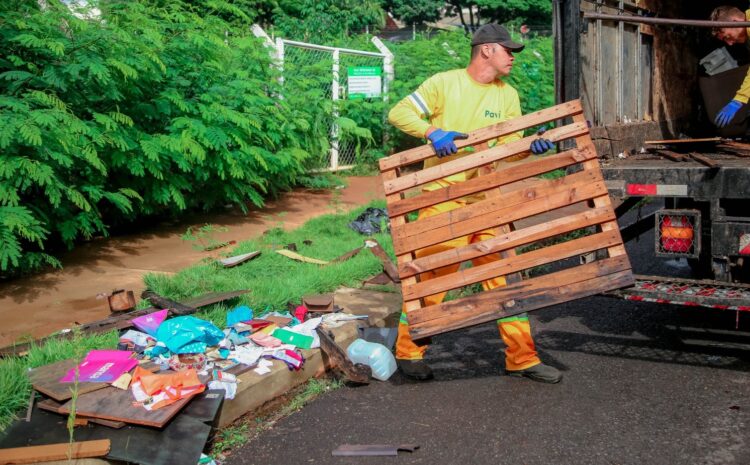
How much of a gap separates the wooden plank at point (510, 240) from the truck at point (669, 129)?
20.2 inches

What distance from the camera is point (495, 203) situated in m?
4.16

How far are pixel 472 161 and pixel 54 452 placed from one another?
258cm

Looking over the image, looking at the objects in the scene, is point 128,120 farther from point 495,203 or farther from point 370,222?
point 495,203

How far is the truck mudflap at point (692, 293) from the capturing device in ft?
13.6

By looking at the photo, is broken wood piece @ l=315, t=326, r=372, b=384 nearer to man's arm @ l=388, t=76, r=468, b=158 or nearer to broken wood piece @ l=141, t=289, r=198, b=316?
broken wood piece @ l=141, t=289, r=198, b=316

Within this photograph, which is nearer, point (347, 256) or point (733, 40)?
point (733, 40)

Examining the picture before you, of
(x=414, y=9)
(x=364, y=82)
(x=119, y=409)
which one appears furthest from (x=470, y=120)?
(x=414, y=9)

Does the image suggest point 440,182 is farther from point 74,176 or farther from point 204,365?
point 74,176

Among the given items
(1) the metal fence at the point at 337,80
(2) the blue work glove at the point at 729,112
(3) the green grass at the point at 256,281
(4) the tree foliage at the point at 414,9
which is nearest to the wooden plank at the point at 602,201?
(2) the blue work glove at the point at 729,112

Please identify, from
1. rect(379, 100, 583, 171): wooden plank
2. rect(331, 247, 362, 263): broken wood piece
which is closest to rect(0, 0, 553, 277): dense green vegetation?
rect(331, 247, 362, 263): broken wood piece

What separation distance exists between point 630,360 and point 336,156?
8.20 meters

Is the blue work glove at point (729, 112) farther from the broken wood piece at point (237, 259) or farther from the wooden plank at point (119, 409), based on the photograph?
the wooden plank at point (119, 409)

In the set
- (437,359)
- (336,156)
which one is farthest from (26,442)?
(336,156)

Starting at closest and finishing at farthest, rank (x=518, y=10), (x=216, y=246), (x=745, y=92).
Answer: (x=745, y=92) < (x=216, y=246) < (x=518, y=10)
